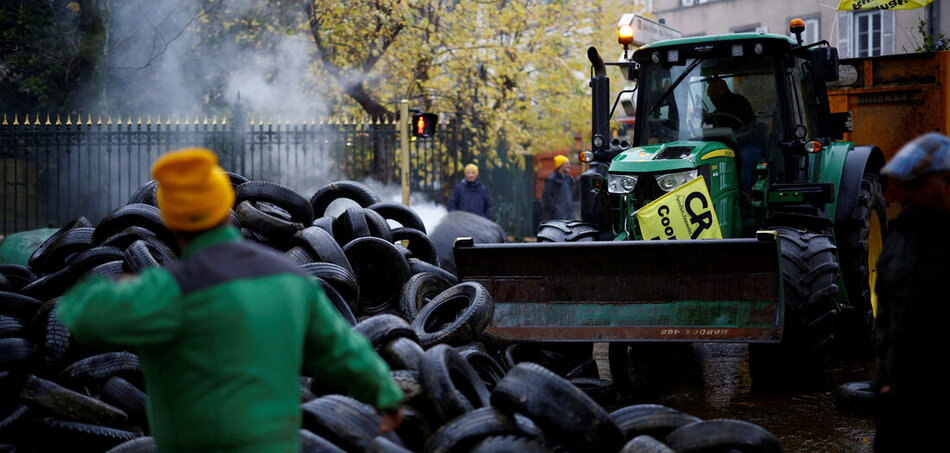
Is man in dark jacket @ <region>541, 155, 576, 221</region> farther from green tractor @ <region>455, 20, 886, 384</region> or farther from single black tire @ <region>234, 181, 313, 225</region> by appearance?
single black tire @ <region>234, 181, 313, 225</region>

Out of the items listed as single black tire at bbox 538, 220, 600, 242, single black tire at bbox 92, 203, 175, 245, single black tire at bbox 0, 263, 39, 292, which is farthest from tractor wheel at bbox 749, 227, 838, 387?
single black tire at bbox 0, 263, 39, 292

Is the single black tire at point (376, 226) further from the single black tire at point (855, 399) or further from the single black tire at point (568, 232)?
the single black tire at point (855, 399)

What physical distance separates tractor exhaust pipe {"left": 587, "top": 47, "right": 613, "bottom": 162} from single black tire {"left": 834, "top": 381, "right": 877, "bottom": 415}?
10.4ft

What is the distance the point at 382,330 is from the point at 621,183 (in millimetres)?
3388

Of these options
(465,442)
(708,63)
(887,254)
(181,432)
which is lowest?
(465,442)

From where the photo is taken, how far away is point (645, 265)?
754 centimetres

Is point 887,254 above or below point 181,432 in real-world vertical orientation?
above

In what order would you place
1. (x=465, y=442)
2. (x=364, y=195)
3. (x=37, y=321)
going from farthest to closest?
(x=364, y=195) → (x=37, y=321) → (x=465, y=442)

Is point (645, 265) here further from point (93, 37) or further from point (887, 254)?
point (93, 37)

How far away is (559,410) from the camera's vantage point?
186 inches

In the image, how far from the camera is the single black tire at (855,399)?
22.7 feet

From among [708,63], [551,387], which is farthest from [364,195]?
[551,387]

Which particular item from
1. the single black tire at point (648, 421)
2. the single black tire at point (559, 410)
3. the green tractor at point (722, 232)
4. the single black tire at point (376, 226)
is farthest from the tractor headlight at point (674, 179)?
the single black tire at point (559, 410)

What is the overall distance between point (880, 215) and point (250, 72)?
17.3 metres
